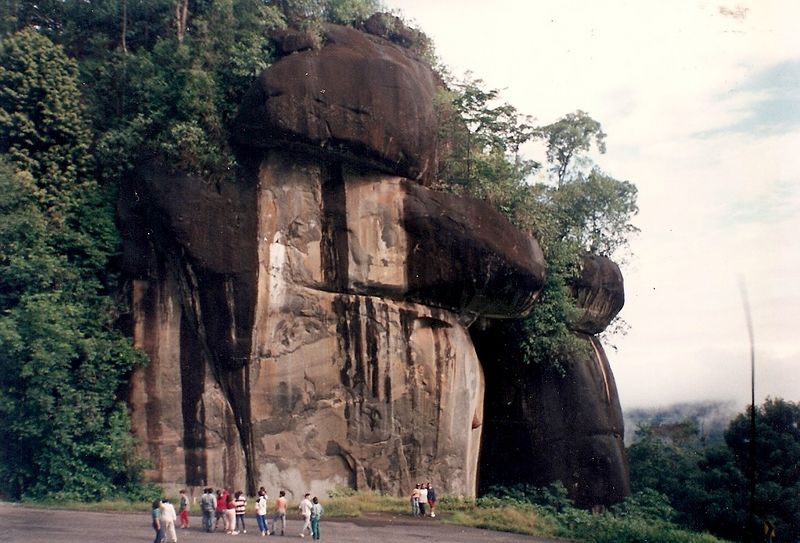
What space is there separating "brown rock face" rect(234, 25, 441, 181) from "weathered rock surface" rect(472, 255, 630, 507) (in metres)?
6.77

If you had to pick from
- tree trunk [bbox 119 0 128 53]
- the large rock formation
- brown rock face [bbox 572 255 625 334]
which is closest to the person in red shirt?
the large rock formation

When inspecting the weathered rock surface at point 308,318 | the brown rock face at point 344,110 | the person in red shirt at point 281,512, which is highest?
the brown rock face at point 344,110

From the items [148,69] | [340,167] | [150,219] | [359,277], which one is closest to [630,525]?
[359,277]

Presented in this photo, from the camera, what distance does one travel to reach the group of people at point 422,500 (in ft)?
63.5

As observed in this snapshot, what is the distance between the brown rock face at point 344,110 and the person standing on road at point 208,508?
778 cm

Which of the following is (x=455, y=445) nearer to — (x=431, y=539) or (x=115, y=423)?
(x=431, y=539)

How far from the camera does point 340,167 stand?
2078cm

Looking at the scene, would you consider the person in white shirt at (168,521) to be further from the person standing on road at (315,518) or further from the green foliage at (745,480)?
the green foliage at (745,480)

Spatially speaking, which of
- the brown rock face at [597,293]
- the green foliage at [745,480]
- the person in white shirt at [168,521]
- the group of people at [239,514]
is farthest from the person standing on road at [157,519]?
the brown rock face at [597,293]

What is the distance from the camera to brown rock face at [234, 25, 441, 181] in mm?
19734

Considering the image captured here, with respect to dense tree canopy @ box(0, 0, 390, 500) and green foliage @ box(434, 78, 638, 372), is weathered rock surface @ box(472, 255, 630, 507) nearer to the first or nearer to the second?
green foliage @ box(434, 78, 638, 372)

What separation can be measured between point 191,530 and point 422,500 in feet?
17.0

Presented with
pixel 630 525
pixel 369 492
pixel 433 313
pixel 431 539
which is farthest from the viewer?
pixel 433 313

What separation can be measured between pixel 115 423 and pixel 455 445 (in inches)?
303
